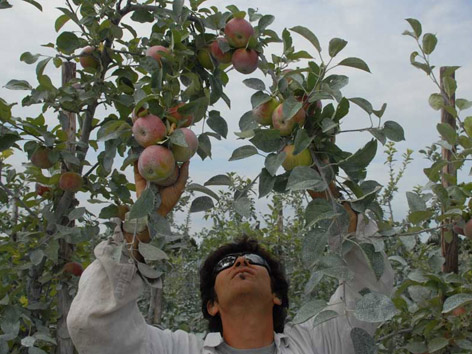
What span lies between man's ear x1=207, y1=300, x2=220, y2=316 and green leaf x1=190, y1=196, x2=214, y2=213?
755mm

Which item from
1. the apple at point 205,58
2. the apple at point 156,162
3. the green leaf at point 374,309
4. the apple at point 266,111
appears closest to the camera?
the green leaf at point 374,309

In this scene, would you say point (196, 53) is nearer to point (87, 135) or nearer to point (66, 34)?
point (66, 34)

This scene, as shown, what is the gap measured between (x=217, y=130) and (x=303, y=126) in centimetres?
26

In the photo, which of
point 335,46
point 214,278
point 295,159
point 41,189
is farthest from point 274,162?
point 41,189

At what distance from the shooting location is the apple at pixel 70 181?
181cm

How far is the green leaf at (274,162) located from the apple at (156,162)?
181 millimetres

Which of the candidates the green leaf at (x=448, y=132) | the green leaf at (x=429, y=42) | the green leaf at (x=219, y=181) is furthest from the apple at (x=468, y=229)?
the green leaf at (x=219, y=181)

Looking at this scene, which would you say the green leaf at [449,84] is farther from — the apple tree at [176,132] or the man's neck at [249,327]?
the man's neck at [249,327]

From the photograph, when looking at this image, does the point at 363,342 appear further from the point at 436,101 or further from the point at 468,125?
the point at 436,101

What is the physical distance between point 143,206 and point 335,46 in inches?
18.7

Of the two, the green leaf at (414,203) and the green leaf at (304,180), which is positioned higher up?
the green leaf at (304,180)

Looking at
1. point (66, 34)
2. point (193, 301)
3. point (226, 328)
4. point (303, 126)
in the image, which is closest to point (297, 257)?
point (193, 301)

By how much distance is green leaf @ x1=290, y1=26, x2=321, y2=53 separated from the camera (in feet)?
3.73

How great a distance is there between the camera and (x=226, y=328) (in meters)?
1.71
